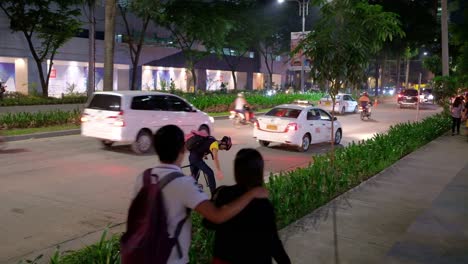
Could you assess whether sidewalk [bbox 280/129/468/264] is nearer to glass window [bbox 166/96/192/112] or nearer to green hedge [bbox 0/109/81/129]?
glass window [bbox 166/96/192/112]

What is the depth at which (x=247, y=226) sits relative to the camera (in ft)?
9.99

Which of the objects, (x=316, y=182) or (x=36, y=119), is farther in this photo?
(x=36, y=119)

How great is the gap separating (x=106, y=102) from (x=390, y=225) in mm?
9076

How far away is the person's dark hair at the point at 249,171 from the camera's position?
311 centimetres

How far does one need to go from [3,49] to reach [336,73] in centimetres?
3016

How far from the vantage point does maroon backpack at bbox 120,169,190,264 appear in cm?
290

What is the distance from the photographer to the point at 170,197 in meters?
2.99

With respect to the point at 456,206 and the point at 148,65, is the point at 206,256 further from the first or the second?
the point at 148,65

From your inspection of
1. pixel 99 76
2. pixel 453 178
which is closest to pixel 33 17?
pixel 99 76

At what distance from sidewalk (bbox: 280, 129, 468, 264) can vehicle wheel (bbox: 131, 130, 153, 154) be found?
6.42 m

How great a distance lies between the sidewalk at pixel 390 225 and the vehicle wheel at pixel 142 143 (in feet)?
21.1

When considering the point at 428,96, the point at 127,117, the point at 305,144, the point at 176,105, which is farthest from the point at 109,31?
the point at 428,96

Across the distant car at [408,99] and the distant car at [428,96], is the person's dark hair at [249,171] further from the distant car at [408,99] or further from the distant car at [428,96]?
the distant car at [428,96]

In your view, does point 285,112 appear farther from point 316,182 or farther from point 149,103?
point 316,182
